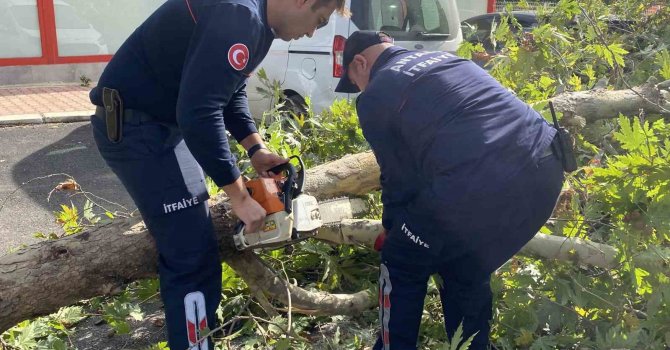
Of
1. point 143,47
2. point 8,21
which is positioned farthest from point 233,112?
point 8,21

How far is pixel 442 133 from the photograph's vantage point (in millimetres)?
2322

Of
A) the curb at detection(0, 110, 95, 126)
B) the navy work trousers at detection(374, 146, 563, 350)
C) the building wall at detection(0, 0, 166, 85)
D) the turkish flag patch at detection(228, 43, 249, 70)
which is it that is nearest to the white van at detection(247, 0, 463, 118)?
the curb at detection(0, 110, 95, 126)

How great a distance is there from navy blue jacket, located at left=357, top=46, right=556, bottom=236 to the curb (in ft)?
22.6

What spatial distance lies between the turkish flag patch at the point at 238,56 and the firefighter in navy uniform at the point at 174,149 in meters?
0.05

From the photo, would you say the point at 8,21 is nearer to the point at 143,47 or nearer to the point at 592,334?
the point at 143,47

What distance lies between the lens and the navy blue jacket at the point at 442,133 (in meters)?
2.29

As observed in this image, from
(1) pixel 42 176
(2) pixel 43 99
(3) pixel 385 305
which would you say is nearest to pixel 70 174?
(1) pixel 42 176

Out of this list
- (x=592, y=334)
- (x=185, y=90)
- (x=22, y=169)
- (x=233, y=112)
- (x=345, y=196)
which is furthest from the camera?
(x=22, y=169)

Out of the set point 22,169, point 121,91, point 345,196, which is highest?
point 121,91

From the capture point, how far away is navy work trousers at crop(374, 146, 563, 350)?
2.33 meters

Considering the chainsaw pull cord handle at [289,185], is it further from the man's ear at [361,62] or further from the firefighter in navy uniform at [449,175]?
the man's ear at [361,62]

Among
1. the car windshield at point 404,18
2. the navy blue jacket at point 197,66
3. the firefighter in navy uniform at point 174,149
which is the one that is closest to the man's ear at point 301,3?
the firefighter in navy uniform at point 174,149

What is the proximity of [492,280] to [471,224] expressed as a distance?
21.0 inches

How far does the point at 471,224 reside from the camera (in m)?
2.32
